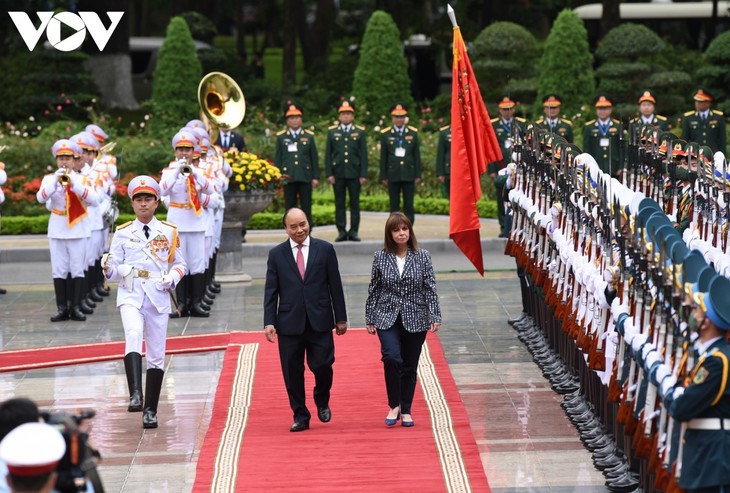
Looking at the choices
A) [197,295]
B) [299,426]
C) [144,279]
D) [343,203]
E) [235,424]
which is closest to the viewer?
[299,426]

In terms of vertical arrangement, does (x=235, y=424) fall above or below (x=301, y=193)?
below

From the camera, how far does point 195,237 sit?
16.3 m

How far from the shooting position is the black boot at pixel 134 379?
38.3ft

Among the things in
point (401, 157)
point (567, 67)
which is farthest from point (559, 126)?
point (567, 67)

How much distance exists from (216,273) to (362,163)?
12.0ft

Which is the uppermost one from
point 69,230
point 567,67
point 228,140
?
point 567,67

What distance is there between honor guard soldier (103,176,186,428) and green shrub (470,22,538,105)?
23.1 metres

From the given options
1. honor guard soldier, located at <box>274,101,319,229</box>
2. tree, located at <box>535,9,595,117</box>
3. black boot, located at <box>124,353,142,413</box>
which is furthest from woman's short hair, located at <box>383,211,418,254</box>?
tree, located at <box>535,9,595,117</box>

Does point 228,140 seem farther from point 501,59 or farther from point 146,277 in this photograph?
point 501,59

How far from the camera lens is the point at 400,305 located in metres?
11.1

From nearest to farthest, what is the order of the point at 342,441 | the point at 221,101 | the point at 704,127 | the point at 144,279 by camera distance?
1. the point at 342,441
2. the point at 144,279
3. the point at 221,101
4. the point at 704,127

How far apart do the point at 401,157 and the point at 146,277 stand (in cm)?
1085

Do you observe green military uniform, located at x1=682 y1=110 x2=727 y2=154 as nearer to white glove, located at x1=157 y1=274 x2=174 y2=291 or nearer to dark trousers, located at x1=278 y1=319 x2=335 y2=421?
dark trousers, located at x1=278 y1=319 x2=335 y2=421

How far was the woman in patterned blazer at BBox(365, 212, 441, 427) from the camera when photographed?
11.0m
